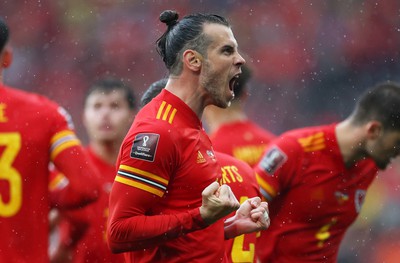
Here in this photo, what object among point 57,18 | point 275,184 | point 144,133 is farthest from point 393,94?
point 57,18

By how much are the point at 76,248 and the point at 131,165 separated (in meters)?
2.38

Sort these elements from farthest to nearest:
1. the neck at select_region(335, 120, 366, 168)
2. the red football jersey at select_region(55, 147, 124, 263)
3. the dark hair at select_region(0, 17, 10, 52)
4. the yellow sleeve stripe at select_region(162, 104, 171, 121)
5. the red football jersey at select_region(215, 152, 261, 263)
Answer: the red football jersey at select_region(55, 147, 124, 263), the neck at select_region(335, 120, 366, 168), the dark hair at select_region(0, 17, 10, 52), the red football jersey at select_region(215, 152, 261, 263), the yellow sleeve stripe at select_region(162, 104, 171, 121)

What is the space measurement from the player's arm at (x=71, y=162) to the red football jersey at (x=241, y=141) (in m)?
1.59

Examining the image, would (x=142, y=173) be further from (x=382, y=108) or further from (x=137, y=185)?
(x=382, y=108)

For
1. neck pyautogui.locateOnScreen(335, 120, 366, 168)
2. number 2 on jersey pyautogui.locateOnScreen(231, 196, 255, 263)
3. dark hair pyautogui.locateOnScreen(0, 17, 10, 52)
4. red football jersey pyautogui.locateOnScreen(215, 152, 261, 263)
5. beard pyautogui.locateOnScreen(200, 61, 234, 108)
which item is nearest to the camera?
beard pyautogui.locateOnScreen(200, 61, 234, 108)

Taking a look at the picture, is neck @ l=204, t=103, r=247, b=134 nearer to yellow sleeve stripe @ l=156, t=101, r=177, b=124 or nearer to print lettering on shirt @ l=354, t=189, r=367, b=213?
print lettering on shirt @ l=354, t=189, r=367, b=213

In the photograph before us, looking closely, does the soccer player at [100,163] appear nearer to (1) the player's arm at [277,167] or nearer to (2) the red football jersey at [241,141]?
(2) the red football jersey at [241,141]

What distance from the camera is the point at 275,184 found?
541cm


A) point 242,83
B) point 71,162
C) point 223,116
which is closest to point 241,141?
point 223,116

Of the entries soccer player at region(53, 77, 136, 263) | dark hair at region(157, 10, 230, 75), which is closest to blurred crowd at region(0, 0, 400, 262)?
soccer player at region(53, 77, 136, 263)

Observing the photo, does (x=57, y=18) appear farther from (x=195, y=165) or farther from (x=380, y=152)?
(x=195, y=165)

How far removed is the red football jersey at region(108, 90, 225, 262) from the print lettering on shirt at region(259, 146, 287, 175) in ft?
5.04

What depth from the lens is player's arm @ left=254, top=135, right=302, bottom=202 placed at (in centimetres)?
540

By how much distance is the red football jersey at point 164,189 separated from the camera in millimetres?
3576
